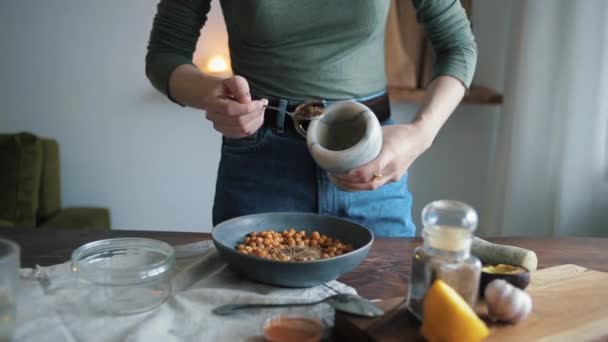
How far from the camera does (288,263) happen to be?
0.76 m

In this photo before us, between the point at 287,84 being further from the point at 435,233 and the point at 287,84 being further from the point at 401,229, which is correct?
the point at 435,233

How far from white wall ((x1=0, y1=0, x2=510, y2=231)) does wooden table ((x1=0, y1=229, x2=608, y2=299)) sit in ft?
4.47

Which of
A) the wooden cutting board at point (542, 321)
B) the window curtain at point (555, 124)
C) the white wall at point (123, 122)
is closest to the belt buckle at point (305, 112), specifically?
the wooden cutting board at point (542, 321)

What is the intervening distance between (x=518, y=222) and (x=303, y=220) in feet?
4.46

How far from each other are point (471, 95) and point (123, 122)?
62.6 inches

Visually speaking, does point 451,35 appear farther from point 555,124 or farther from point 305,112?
point 555,124

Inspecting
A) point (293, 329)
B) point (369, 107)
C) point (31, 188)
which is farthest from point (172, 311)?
point (31, 188)

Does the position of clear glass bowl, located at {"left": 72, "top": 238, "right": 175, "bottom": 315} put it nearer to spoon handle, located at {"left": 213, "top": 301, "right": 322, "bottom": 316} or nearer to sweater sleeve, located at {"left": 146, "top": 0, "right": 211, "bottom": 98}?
spoon handle, located at {"left": 213, "top": 301, "right": 322, "bottom": 316}

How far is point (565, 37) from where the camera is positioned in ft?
6.20

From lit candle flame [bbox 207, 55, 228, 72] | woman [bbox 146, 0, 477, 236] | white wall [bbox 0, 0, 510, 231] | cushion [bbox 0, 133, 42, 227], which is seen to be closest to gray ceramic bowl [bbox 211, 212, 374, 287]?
woman [bbox 146, 0, 477, 236]

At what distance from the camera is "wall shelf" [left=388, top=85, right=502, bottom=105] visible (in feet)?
7.35

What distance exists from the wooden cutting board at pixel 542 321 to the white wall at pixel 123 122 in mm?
1724

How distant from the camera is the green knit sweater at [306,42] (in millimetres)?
1064

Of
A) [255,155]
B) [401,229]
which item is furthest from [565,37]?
[255,155]
